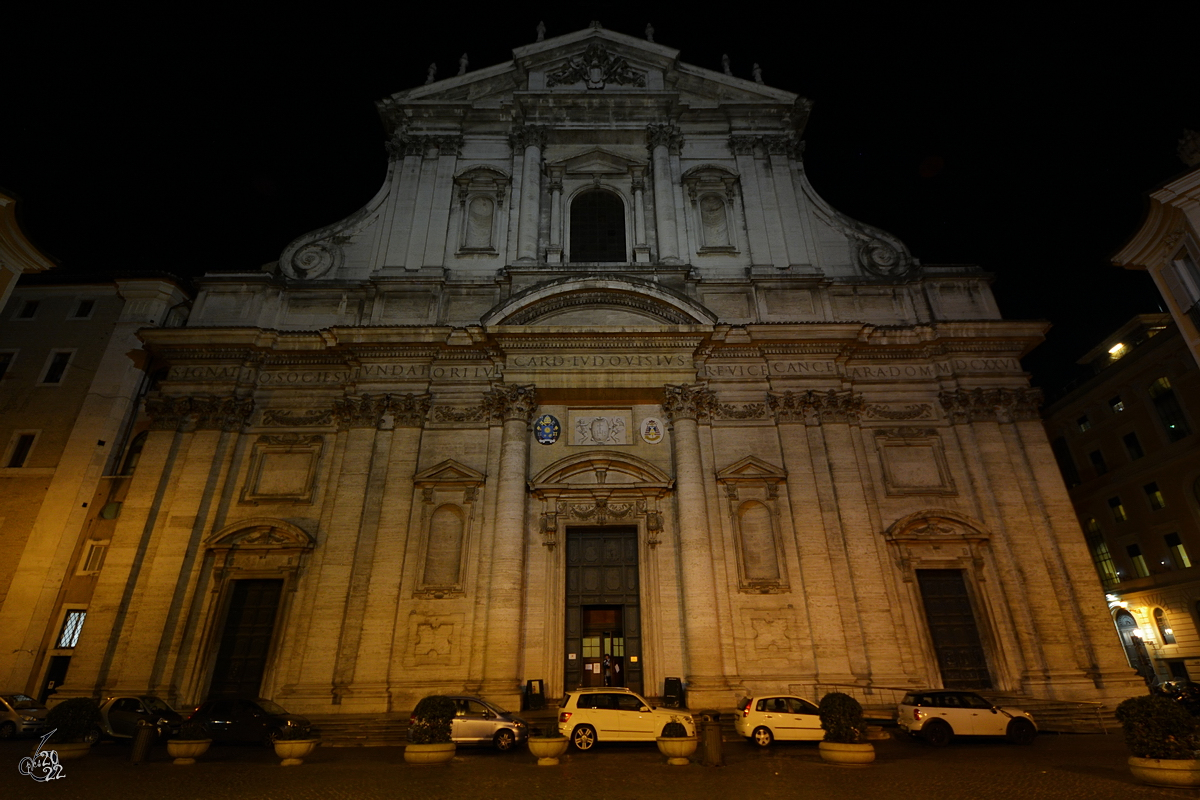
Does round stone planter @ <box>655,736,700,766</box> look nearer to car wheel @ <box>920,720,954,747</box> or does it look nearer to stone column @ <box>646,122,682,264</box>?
car wheel @ <box>920,720,954,747</box>

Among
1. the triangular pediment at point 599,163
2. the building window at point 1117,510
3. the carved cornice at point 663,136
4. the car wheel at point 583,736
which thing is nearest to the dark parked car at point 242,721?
the car wheel at point 583,736

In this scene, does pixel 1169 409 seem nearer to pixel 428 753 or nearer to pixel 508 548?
pixel 508 548

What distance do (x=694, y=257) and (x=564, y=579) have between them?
11714 mm

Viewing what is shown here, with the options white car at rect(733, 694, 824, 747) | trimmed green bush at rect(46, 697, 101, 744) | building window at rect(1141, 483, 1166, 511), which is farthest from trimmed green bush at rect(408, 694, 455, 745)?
building window at rect(1141, 483, 1166, 511)

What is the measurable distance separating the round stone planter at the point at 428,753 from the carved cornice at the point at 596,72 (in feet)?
75.8

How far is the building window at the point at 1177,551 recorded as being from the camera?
2662cm

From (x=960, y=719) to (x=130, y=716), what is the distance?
17584 mm

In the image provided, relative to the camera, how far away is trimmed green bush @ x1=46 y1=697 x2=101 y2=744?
36.1 ft

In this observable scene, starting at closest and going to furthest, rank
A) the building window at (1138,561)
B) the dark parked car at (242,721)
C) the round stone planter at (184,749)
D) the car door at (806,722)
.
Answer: the round stone planter at (184,749)
the car door at (806,722)
the dark parked car at (242,721)
the building window at (1138,561)

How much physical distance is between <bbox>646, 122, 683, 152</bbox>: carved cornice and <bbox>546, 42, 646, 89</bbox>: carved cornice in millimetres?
2380

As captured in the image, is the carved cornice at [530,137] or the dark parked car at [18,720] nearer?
the dark parked car at [18,720]

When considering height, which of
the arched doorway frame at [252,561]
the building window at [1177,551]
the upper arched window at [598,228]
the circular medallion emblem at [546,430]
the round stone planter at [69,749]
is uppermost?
the upper arched window at [598,228]

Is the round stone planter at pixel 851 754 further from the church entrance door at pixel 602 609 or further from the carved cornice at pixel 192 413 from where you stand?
the carved cornice at pixel 192 413

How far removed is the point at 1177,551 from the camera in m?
27.1
